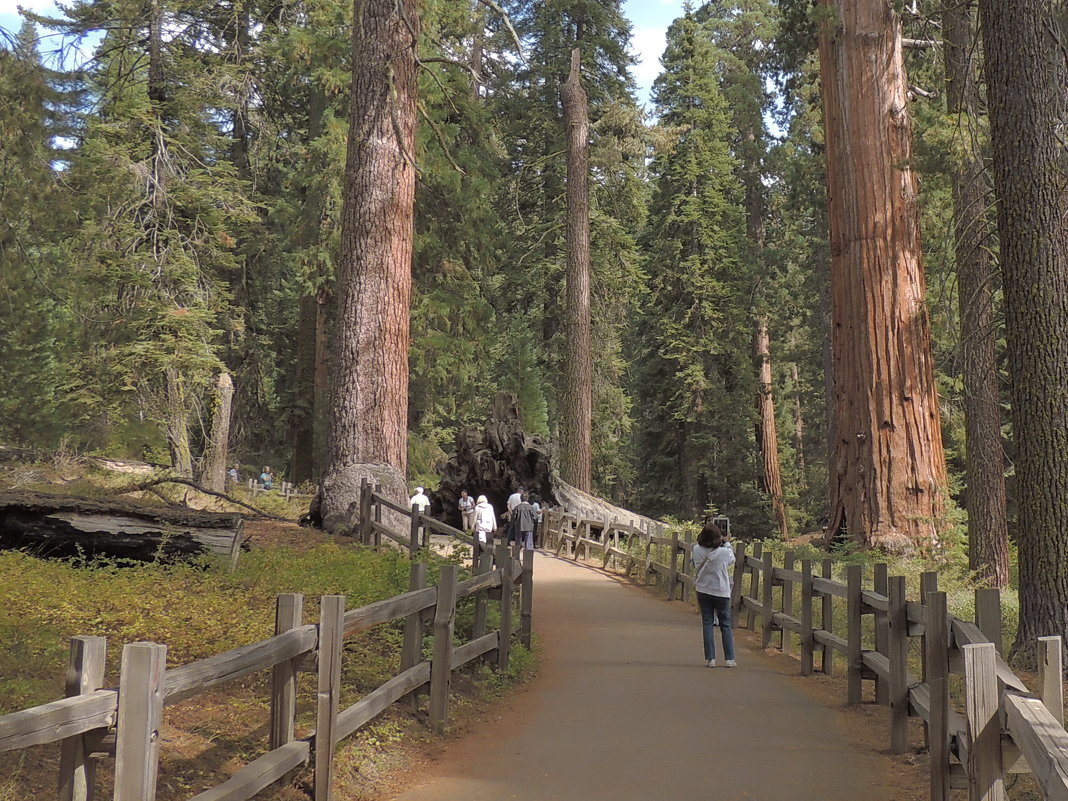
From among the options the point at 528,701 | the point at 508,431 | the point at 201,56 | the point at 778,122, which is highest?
the point at 778,122

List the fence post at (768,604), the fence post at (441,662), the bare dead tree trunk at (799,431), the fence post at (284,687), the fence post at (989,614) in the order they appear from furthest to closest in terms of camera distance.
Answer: the bare dead tree trunk at (799,431) → the fence post at (768,604) → the fence post at (441,662) → the fence post at (989,614) → the fence post at (284,687)

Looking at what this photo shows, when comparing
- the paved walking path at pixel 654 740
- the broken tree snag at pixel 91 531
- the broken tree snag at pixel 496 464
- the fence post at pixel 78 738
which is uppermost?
the broken tree snag at pixel 496 464

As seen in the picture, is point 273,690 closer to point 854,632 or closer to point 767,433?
point 854,632

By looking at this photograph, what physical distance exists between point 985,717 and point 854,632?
14.2ft

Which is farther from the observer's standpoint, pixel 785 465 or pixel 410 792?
pixel 785 465

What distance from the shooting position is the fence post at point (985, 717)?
4449mm

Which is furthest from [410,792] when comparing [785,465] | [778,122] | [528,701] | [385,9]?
[785,465]

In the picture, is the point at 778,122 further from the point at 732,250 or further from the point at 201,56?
the point at 201,56

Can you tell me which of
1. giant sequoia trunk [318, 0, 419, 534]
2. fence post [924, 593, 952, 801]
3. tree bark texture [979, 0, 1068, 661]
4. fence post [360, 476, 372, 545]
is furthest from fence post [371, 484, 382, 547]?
fence post [924, 593, 952, 801]

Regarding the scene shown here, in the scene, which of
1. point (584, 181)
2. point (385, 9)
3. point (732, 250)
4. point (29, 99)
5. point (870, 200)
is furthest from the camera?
point (732, 250)

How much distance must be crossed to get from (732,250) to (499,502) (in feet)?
46.2

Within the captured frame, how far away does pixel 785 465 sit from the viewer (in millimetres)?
46812

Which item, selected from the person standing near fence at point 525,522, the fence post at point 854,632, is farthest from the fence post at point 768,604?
the person standing near fence at point 525,522

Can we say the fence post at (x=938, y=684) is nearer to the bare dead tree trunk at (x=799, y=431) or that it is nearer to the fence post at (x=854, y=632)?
the fence post at (x=854, y=632)
